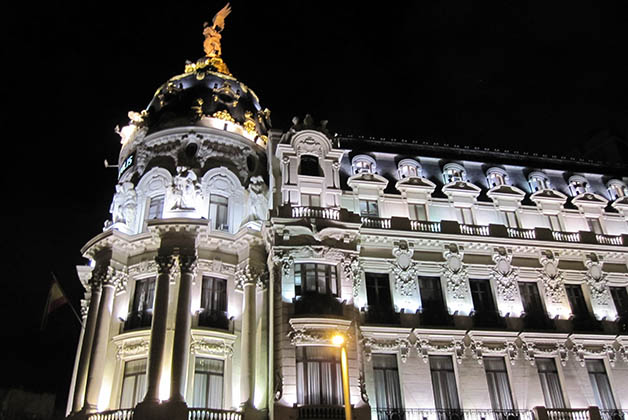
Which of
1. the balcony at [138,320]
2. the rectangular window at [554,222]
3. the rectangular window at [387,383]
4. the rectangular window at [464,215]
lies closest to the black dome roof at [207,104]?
the balcony at [138,320]

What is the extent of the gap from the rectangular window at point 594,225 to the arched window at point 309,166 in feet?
65.3

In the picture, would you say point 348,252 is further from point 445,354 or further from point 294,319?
point 445,354

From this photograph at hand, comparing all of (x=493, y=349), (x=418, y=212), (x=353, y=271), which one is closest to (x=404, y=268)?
(x=353, y=271)

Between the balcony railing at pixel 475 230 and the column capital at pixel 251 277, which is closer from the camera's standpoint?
the column capital at pixel 251 277

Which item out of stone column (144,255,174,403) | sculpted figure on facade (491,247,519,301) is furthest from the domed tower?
sculpted figure on facade (491,247,519,301)

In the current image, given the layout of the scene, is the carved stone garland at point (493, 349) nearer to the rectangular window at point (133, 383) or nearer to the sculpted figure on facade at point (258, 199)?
the sculpted figure on facade at point (258, 199)

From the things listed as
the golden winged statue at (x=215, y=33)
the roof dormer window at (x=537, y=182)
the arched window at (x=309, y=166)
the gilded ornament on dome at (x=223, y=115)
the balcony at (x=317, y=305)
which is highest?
the golden winged statue at (x=215, y=33)

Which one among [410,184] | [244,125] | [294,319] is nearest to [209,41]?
[244,125]

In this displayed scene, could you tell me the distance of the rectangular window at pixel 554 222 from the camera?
1568 inches

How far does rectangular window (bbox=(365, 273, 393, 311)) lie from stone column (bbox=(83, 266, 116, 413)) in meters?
15.3

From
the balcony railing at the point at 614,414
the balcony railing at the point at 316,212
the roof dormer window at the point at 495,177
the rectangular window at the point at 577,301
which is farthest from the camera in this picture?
the roof dormer window at the point at 495,177

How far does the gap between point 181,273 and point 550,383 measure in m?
22.5

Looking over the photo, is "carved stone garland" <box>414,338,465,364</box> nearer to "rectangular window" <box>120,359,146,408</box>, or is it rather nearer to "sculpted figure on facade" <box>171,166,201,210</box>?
"rectangular window" <box>120,359,146,408</box>

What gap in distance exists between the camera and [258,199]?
37.5 metres
